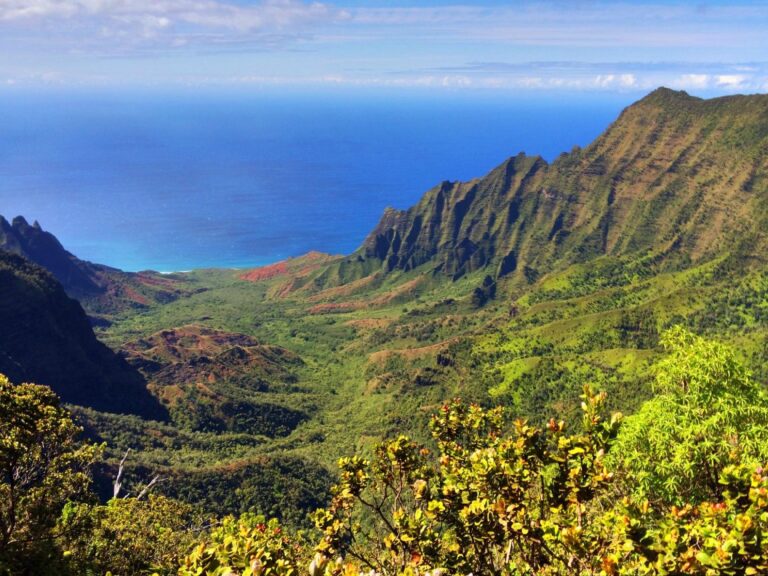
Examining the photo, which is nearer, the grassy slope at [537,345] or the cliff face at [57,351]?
the grassy slope at [537,345]

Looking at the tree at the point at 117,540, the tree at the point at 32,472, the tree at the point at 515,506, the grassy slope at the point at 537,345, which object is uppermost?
the tree at the point at 515,506

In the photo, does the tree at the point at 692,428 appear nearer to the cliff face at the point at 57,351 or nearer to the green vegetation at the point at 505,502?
the green vegetation at the point at 505,502

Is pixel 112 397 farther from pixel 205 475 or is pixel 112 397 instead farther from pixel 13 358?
pixel 205 475

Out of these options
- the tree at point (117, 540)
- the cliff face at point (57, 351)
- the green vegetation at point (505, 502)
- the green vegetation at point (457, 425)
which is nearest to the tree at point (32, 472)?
the green vegetation at point (505, 502)

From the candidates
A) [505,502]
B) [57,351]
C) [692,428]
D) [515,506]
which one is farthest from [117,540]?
[57,351]

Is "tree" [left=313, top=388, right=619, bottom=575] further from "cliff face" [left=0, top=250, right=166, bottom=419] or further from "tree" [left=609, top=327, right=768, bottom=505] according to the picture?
"cliff face" [left=0, top=250, right=166, bottom=419]
